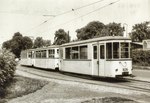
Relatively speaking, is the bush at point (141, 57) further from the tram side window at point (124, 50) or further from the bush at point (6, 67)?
the bush at point (6, 67)

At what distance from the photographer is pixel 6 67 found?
21.7 m

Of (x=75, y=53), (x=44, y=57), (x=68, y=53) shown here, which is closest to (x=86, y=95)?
(x=75, y=53)

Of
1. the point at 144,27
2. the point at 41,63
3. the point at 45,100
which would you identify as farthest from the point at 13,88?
the point at 144,27

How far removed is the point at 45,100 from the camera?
13.5m

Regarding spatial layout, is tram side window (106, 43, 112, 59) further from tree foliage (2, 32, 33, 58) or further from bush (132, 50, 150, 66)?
tree foliage (2, 32, 33, 58)

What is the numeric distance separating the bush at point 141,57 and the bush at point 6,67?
16.9 m

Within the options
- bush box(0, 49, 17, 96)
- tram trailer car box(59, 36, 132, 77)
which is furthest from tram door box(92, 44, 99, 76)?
bush box(0, 49, 17, 96)

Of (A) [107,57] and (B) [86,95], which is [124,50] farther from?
(B) [86,95]

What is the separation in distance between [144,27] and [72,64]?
185 ft

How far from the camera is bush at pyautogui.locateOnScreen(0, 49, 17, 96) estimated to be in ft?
67.0

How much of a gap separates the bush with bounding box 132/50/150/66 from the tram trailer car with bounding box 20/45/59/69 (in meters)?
11.4

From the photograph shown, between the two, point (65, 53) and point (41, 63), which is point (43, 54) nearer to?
point (41, 63)

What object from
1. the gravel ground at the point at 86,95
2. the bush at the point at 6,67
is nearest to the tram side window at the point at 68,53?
the bush at the point at 6,67

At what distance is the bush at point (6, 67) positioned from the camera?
67.0ft
